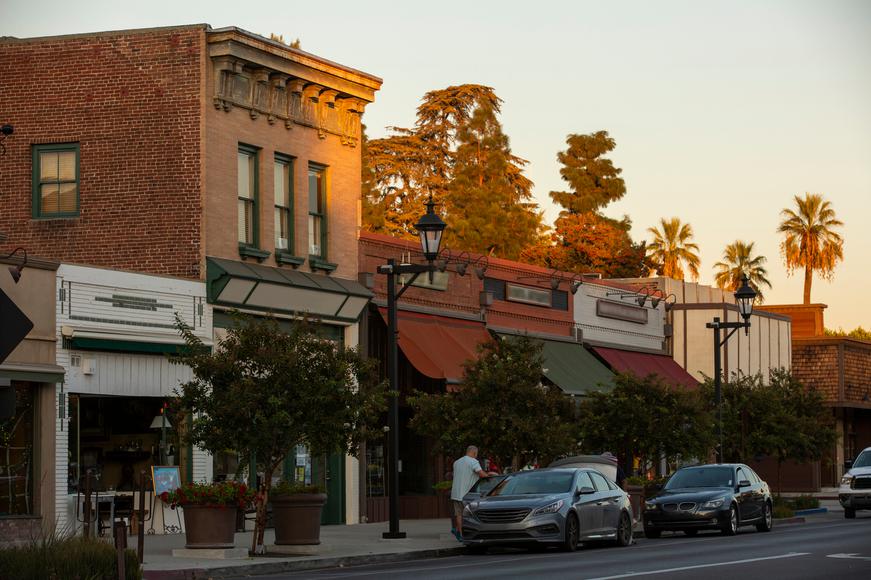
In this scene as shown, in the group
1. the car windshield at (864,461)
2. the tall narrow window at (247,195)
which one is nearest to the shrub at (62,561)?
the tall narrow window at (247,195)

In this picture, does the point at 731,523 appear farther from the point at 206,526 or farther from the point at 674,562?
the point at 206,526

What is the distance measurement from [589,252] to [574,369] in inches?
1299

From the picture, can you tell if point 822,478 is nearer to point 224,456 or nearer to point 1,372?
point 224,456

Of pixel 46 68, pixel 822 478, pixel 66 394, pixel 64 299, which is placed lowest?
pixel 822 478

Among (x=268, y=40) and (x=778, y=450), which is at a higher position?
(x=268, y=40)

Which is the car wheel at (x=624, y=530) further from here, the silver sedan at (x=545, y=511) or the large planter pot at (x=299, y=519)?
the large planter pot at (x=299, y=519)

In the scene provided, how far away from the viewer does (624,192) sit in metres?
81.7

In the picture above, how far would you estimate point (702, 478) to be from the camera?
3192 cm

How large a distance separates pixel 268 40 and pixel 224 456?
8.59m

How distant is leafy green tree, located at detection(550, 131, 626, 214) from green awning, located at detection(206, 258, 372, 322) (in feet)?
155

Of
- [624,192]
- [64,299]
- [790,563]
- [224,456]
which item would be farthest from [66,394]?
[624,192]

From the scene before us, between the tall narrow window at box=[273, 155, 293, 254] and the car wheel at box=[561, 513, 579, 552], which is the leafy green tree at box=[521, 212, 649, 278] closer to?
the tall narrow window at box=[273, 155, 293, 254]

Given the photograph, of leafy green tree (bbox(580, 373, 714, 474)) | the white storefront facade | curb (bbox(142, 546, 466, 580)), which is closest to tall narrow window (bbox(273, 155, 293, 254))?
the white storefront facade

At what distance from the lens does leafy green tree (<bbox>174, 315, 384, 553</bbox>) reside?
23.2 metres
